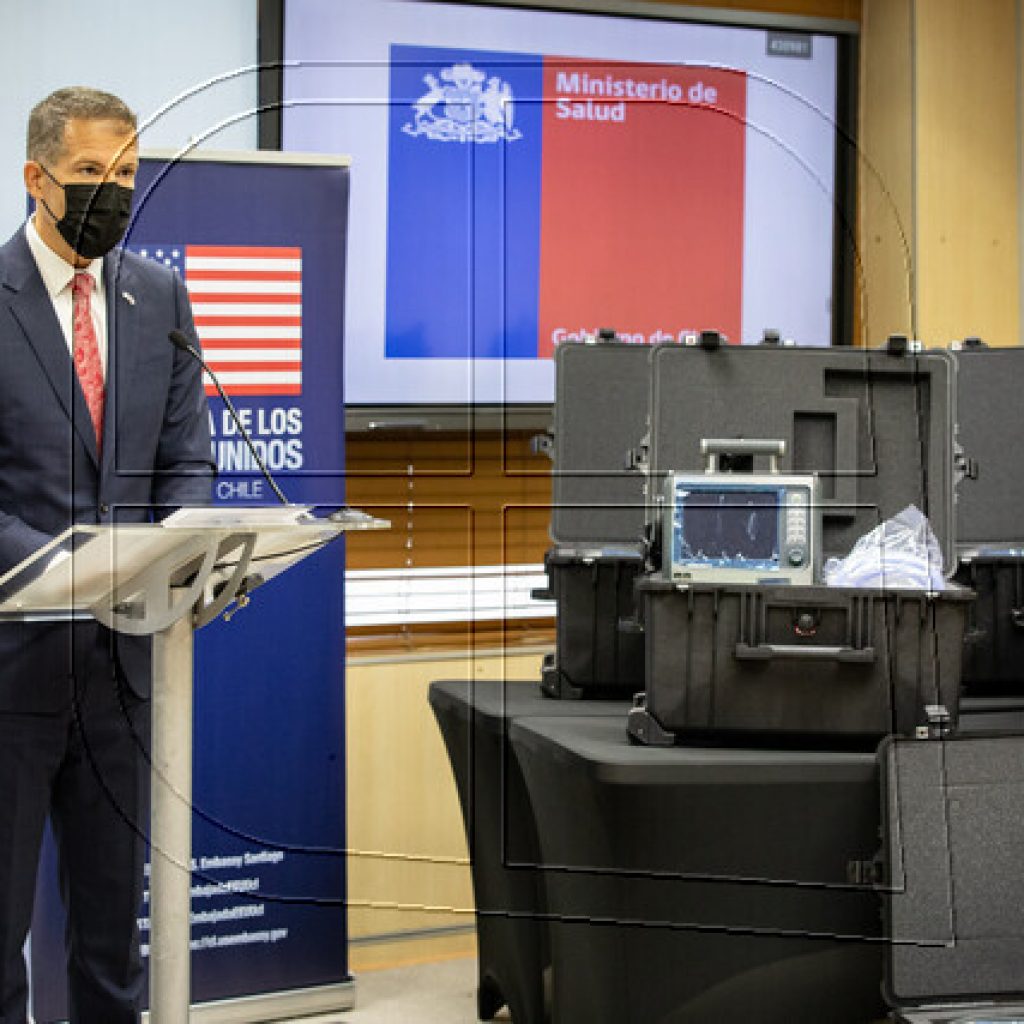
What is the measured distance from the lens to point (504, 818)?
102 inches

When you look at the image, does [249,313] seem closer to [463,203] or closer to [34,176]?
[34,176]

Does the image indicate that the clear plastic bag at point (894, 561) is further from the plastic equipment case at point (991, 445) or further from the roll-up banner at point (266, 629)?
→ the roll-up banner at point (266, 629)

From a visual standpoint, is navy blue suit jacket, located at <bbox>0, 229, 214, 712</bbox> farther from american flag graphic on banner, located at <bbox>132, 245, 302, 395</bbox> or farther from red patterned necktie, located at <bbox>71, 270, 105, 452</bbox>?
american flag graphic on banner, located at <bbox>132, 245, 302, 395</bbox>

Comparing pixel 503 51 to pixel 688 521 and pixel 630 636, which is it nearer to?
pixel 630 636

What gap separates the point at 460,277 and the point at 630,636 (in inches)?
47.7

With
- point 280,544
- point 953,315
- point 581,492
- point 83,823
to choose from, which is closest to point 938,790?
point 581,492

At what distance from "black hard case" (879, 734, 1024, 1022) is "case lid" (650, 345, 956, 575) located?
34cm

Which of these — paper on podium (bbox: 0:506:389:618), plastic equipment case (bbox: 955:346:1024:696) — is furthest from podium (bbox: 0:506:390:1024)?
plastic equipment case (bbox: 955:346:1024:696)

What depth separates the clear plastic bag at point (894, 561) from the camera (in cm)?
205

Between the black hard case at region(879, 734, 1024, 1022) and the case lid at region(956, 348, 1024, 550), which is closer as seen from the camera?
the black hard case at region(879, 734, 1024, 1022)

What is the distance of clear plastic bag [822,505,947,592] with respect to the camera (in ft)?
6.73

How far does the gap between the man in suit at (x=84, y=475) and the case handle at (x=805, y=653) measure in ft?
2.61

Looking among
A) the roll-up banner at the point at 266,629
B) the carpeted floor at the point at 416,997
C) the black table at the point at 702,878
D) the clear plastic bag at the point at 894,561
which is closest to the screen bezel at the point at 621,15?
the roll-up banner at the point at 266,629

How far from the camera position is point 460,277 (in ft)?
11.5
